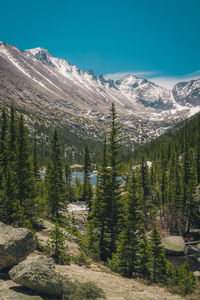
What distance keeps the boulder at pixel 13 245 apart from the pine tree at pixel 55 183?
20166 mm

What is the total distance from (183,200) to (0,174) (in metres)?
31.0

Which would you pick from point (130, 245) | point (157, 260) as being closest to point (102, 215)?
point (130, 245)

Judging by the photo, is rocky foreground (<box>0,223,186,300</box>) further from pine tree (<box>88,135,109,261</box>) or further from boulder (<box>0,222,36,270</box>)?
pine tree (<box>88,135,109,261</box>)

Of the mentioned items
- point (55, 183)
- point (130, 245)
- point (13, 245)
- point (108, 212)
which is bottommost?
point (130, 245)

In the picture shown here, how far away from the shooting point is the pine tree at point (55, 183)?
30.3 metres

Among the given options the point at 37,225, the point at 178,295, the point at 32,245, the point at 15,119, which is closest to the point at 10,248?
the point at 32,245

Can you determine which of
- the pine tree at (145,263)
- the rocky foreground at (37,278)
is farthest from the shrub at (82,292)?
the pine tree at (145,263)

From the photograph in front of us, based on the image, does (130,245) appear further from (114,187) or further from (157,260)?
(114,187)

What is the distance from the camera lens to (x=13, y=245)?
9.29 m

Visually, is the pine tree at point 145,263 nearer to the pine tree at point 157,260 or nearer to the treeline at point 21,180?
the pine tree at point 157,260

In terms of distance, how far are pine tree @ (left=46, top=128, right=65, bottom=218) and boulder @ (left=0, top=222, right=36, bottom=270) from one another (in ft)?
66.2

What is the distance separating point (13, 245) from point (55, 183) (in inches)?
863

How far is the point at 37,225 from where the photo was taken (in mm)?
20672

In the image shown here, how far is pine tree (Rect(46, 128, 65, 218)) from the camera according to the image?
99.5ft
